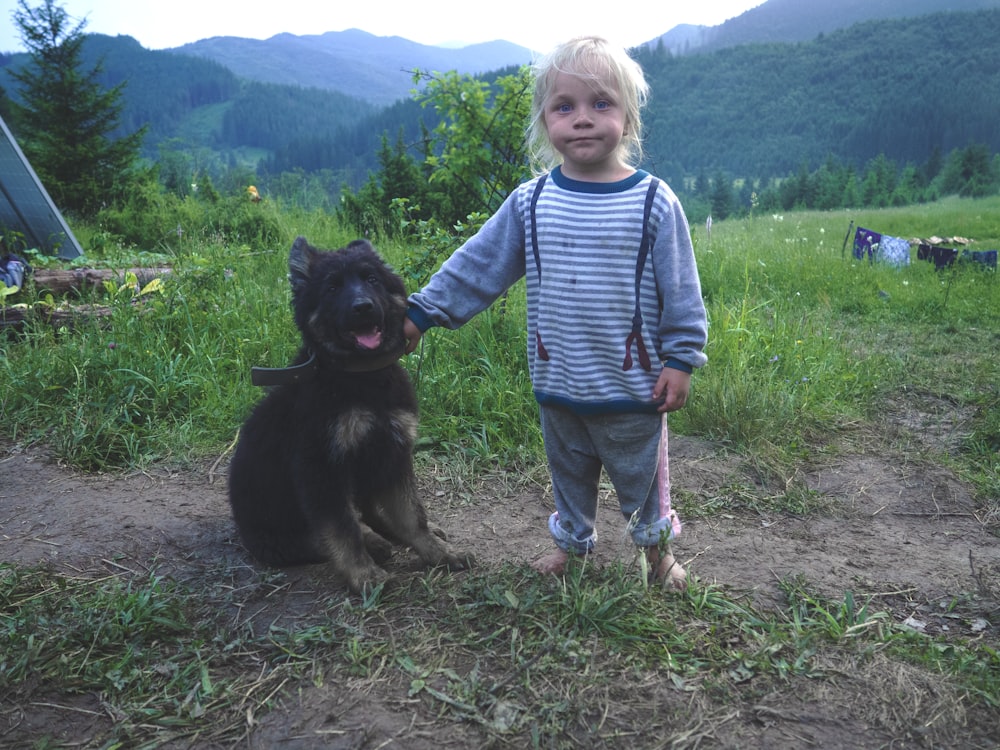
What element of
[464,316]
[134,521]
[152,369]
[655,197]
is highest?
[655,197]

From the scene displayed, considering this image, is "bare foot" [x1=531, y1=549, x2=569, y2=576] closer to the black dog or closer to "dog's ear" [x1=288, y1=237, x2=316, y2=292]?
the black dog

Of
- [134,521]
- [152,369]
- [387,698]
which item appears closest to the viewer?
[387,698]

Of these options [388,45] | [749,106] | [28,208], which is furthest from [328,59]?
[28,208]

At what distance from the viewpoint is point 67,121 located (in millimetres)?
13797

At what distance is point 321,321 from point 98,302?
13.3ft

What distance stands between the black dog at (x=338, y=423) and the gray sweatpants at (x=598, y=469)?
1.79ft

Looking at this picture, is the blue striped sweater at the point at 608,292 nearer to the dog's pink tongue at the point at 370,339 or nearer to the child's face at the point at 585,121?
the child's face at the point at 585,121

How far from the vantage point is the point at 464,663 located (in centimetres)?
230

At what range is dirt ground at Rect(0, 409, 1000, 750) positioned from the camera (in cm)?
199

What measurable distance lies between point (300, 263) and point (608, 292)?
3.80ft

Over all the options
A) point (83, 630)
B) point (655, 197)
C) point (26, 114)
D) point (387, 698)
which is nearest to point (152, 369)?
point (83, 630)

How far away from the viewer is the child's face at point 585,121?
2.29 m

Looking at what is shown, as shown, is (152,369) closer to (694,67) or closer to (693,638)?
(693,638)

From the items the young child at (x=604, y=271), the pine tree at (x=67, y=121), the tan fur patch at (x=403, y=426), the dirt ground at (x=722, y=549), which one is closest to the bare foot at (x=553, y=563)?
the dirt ground at (x=722, y=549)
